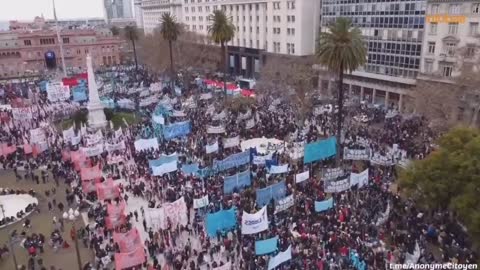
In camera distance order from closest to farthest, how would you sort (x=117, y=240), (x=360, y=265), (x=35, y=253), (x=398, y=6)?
1. (x=360, y=265)
2. (x=117, y=240)
3. (x=35, y=253)
4. (x=398, y=6)

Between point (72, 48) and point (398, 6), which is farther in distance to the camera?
point (72, 48)

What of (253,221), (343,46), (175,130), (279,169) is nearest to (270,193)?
(279,169)

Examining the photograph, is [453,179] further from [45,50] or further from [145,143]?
[45,50]

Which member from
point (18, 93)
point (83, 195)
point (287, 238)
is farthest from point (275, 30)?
point (287, 238)

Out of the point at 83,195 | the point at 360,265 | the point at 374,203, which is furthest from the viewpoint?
the point at 83,195

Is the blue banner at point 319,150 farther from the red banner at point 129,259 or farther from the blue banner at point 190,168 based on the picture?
the red banner at point 129,259

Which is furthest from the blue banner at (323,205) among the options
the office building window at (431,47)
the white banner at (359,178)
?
the office building window at (431,47)

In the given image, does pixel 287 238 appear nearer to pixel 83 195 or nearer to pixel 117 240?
pixel 117 240
